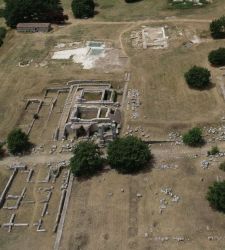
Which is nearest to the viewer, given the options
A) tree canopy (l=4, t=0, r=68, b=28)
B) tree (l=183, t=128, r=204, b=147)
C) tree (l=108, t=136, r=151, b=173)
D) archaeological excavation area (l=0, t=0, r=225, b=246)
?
archaeological excavation area (l=0, t=0, r=225, b=246)

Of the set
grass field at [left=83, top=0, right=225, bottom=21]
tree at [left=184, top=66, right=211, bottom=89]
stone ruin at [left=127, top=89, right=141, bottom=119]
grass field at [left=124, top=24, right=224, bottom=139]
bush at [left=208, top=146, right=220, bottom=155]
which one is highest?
tree at [left=184, top=66, right=211, bottom=89]

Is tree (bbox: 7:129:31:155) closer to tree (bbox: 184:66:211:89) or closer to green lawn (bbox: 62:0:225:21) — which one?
tree (bbox: 184:66:211:89)

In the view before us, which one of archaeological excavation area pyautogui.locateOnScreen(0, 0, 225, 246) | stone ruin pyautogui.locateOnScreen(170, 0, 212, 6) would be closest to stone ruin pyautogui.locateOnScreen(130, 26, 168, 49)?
archaeological excavation area pyautogui.locateOnScreen(0, 0, 225, 246)

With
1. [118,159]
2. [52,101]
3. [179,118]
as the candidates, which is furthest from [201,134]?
[52,101]

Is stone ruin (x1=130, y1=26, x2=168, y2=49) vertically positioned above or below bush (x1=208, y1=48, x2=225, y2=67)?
below

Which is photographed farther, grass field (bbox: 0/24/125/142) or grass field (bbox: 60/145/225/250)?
grass field (bbox: 0/24/125/142)

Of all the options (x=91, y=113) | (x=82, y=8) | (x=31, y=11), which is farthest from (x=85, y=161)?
(x=82, y=8)

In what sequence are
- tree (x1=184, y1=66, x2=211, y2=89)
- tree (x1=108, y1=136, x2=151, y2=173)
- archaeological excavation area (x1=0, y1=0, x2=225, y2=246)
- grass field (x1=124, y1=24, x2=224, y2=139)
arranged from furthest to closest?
tree (x1=184, y1=66, x2=211, y2=89) → grass field (x1=124, y1=24, x2=224, y2=139) → tree (x1=108, y1=136, x2=151, y2=173) → archaeological excavation area (x1=0, y1=0, x2=225, y2=246)
